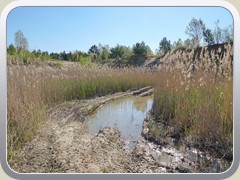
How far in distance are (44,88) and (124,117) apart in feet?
3.10

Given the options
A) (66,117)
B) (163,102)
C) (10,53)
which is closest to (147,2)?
(10,53)

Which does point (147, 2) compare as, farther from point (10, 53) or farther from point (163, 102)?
point (163, 102)

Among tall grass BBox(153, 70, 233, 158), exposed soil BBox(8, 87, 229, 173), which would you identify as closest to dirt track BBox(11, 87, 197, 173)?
exposed soil BBox(8, 87, 229, 173)

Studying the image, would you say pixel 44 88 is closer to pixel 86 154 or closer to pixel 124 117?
pixel 124 117

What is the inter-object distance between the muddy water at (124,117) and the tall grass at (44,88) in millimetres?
395

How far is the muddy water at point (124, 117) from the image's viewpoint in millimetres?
3098

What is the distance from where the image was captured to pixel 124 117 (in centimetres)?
362

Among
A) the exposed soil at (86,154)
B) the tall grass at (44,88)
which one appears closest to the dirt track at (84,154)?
the exposed soil at (86,154)

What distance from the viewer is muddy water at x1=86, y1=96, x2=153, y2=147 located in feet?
10.2

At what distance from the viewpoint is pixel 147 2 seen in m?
1.75

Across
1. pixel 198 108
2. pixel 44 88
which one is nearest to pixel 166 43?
pixel 198 108

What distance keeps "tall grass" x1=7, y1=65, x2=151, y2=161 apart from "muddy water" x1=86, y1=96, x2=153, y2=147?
39cm

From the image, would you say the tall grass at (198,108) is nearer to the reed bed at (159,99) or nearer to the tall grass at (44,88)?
the reed bed at (159,99)

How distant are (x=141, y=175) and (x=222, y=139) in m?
0.87
